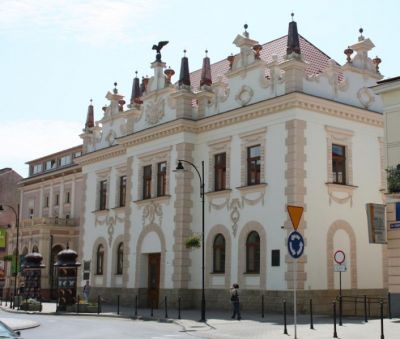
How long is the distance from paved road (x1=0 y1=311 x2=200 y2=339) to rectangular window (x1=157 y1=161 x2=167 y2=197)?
10.7m

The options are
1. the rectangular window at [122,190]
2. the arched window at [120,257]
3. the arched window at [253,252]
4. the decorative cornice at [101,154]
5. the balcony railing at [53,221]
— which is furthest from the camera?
the balcony railing at [53,221]

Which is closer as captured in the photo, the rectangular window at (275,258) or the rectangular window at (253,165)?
the rectangular window at (275,258)

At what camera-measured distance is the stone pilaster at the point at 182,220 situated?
35.3 metres

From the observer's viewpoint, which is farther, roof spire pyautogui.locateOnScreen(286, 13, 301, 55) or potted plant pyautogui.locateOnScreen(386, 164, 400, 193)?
roof spire pyautogui.locateOnScreen(286, 13, 301, 55)

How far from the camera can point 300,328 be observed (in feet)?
75.4

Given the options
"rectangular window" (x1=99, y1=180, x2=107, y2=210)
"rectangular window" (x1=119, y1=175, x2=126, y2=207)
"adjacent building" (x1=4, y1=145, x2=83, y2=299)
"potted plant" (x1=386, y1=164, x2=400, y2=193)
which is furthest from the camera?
"adjacent building" (x1=4, y1=145, x2=83, y2=299)

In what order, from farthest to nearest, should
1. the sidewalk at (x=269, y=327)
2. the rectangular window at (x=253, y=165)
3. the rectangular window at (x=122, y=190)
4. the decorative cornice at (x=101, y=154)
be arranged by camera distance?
the decorative cornice at (x=101, y=154)
the rectangular window at (x=122, y=190)
the rectangular window at (x=253, y=165)
the sidewalk at (x=269, y=327)

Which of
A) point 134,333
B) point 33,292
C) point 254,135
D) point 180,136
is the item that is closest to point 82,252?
point 33,292

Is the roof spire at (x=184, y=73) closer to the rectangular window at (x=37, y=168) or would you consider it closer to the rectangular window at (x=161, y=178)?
the rectangular window at (x=161, y=178)

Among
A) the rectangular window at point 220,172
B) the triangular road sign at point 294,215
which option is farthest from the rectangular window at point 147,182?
the triangular road sign at point 294,215

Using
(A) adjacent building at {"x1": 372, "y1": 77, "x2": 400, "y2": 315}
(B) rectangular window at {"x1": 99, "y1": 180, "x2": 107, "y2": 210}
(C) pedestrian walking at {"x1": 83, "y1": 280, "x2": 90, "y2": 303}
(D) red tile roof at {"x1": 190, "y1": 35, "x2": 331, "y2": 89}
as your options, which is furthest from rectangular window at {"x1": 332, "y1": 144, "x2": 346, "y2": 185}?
(B) rectangular window at {"x1": 99, "y1": 180, "x2": 107, "y2": 210}

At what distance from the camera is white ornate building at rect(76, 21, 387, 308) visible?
30.9 m

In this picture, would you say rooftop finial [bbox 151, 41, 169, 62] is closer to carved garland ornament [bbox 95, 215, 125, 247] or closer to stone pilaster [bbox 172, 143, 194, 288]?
stone pilaster [bbox 172, 143, 194, 288]

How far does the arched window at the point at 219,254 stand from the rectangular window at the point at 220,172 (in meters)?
2.57
